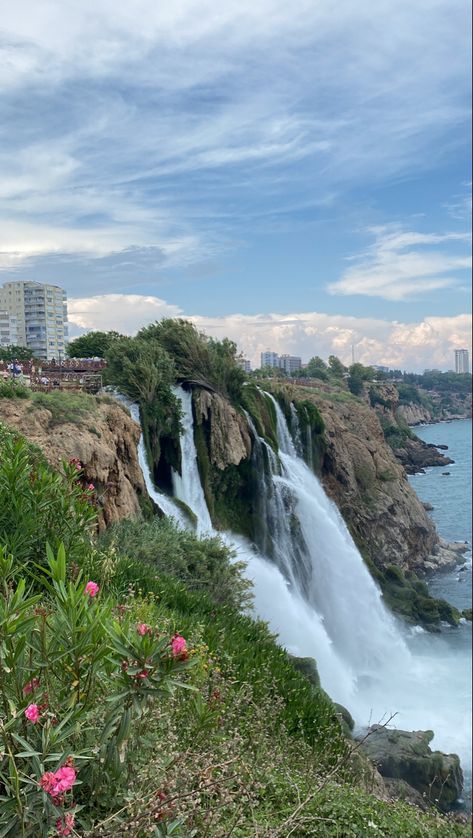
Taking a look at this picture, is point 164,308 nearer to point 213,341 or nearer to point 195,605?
point 213,341

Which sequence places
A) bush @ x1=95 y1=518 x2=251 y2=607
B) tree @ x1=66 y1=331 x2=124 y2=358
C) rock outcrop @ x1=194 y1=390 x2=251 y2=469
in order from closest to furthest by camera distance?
bush @ x1=95 y1=518 x2=251 y2=607 → tree @ x1=66 y1=331 x2=124 y2=358 → rock outcrop @ x1=194 y1=390 x2=251 y2=469

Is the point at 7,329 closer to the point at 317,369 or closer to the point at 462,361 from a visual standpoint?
the point at 317,369

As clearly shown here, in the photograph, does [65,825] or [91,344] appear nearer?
[65,825]

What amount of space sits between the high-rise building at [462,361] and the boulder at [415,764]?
429 centimetres

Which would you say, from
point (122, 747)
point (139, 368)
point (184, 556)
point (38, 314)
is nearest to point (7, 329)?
point (38, 314)

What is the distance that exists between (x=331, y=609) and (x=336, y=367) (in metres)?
3.75

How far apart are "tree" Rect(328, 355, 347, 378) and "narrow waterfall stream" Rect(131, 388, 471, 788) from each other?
2.11m

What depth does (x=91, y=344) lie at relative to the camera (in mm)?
6352

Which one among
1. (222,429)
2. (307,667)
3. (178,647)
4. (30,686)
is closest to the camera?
(178,647)

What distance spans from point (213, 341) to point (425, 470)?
3.20 meters

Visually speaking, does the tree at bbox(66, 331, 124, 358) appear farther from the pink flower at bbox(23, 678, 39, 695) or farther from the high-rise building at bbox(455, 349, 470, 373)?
the pink flower at bbox(23, 678, 39, 695)

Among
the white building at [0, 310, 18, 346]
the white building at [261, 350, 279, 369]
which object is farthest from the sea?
the white building at [0, 310, 18, 346]

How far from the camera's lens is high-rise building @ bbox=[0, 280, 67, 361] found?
223 inches

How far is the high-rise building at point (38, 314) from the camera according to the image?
5.65m
